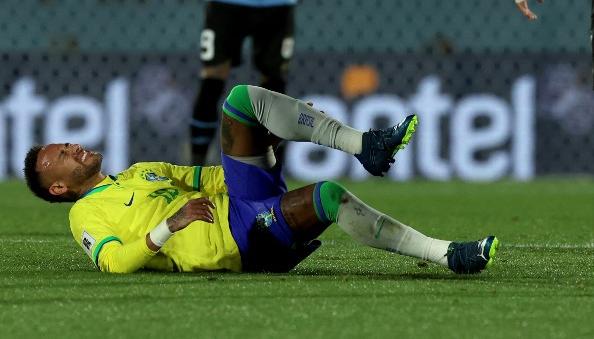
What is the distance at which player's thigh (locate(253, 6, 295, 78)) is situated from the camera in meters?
8.45

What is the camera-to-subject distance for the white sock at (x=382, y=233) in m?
4.66

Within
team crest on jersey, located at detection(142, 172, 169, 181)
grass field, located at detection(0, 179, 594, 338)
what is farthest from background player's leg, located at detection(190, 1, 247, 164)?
team crest on jersey, located at detection(142, 172, 169, 181)

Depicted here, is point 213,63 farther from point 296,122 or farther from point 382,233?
point 382,233

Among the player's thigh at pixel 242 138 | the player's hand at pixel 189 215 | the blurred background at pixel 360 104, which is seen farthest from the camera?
the blurred background at pixel 360 104

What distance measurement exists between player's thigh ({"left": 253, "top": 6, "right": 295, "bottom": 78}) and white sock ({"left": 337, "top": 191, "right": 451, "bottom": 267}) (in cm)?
382

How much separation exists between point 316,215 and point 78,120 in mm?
6846

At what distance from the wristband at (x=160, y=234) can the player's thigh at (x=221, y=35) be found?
3766mm

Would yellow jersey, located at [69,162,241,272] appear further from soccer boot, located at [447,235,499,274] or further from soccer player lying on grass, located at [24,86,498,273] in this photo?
soccer boot, located at [447,235,499,274]

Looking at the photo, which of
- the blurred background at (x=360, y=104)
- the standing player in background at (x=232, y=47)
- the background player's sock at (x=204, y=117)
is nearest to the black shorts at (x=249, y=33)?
the standing player in background at (x=232, y=47)

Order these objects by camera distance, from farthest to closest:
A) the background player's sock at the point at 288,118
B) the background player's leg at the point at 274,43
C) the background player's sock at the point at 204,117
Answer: the background player's leg at the point at 274,43 → the background player's sock at the point at 204,117 → the background player's sock at the point at 288,118

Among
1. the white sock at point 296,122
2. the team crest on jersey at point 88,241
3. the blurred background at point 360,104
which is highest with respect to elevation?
the white sock at point 296,122

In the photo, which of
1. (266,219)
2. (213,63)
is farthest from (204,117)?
(266,219)

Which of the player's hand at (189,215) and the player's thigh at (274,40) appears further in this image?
the player's thigh at (274,40)

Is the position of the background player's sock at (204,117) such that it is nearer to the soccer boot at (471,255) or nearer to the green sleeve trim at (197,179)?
the green sleeve trim at (197,179)
